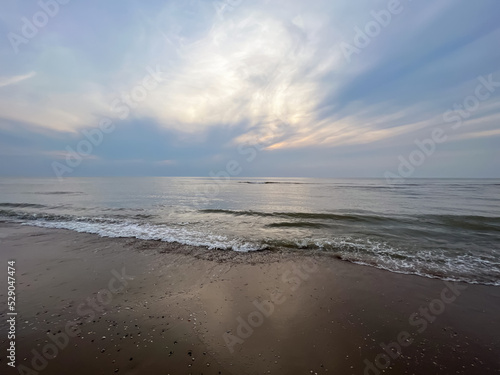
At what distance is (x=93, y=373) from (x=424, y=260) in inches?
445

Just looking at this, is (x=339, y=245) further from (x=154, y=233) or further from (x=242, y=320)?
(x=154, y=233)

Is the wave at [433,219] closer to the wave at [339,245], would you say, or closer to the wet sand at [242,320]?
the wave at [339,245]

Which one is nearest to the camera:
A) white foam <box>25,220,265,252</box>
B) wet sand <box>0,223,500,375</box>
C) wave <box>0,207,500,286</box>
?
wet sand <box>0,223,500,375</box>

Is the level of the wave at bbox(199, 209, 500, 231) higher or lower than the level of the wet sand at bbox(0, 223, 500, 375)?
lower

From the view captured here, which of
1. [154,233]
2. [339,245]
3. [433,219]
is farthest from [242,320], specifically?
[433,219]

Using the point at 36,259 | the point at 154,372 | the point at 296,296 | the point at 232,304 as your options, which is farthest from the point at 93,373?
the point at 36,259

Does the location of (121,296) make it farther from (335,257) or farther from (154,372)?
(335,257)

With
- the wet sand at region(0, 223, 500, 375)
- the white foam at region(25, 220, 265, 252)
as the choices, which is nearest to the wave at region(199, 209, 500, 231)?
the white foam at region(25, 220, 265, 252)

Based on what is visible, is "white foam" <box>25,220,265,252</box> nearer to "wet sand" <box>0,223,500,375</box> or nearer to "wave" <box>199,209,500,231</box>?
"wet sand" <box>0,223,500,375</box>

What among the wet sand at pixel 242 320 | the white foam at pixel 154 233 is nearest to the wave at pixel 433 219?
the white foam at pixel 154 233

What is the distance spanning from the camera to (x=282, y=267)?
26.2 ft

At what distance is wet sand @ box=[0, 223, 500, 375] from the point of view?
3.66m

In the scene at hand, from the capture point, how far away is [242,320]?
480 cm

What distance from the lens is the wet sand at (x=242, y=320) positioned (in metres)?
3.66
